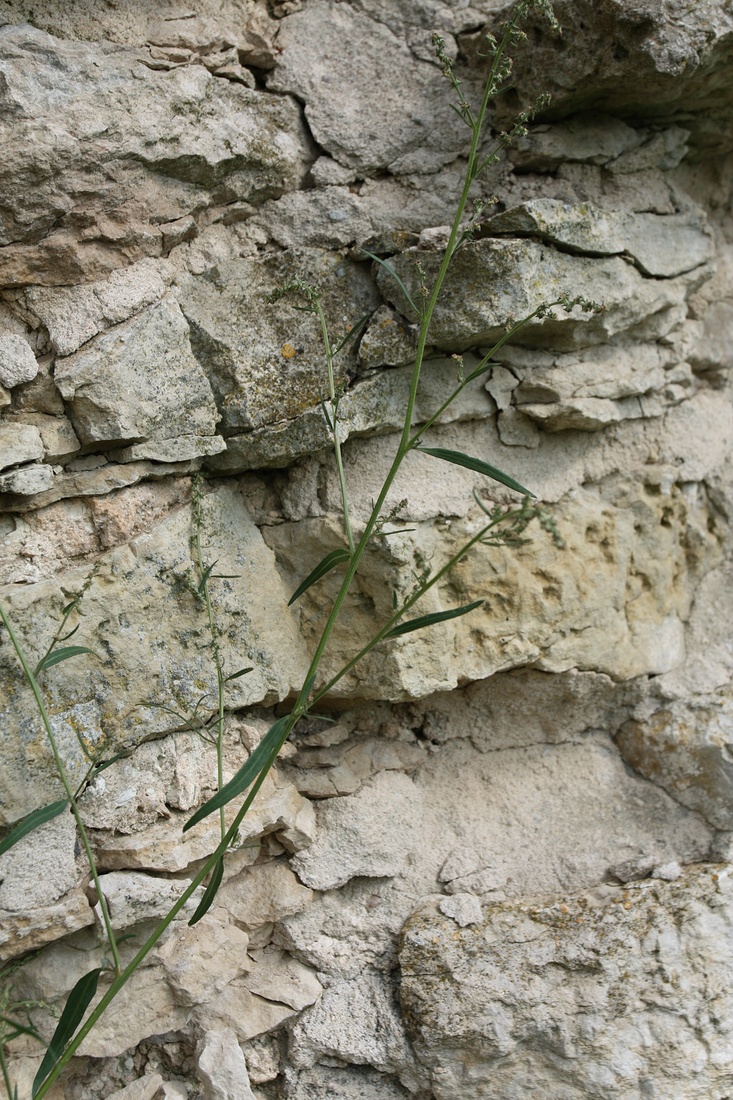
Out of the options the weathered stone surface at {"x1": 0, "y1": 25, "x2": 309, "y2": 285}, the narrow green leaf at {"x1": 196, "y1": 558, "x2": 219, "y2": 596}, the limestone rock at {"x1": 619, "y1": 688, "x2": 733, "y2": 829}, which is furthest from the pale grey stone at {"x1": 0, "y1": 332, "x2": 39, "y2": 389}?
the limestone rock at {"x1": 619, "y1": 688, "x2": 733, "y2": 829}

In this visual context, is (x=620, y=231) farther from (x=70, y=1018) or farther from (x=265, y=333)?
(x=70, y=1018)

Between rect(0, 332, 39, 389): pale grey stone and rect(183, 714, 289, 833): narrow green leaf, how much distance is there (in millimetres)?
718

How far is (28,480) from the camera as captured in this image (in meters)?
1.51

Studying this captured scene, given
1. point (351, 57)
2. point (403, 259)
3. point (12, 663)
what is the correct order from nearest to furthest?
point (12, 663) < point (403, 259) < point (351, 57)

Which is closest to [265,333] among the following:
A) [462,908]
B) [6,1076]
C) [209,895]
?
[209,895]

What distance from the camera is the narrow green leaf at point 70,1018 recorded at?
52.3 inches

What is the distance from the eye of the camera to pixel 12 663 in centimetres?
148

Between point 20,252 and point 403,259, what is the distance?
0.69 metres

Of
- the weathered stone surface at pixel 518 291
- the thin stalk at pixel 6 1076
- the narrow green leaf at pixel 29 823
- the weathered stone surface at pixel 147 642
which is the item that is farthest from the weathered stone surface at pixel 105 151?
the thin stalk at pixel 6 1076

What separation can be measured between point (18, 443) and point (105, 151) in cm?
52

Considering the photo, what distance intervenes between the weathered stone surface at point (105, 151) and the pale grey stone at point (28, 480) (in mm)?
327

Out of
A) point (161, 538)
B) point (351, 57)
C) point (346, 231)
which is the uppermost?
point (351, 57)

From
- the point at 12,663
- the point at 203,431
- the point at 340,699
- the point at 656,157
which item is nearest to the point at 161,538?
the point at 203,431

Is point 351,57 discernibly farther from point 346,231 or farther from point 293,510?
point 293,510
